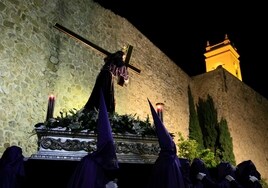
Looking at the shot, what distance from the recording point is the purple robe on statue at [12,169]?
169 inches

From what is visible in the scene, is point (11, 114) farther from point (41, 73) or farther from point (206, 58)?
point (206, 58)

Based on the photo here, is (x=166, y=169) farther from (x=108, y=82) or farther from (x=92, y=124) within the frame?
(x=108, y=82)

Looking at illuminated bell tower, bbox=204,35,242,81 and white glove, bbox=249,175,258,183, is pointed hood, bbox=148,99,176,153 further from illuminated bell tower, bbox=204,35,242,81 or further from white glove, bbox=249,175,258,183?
illuminated bell tower, bbox=204,35,242,81

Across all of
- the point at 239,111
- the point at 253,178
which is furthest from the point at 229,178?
the point at 239,111

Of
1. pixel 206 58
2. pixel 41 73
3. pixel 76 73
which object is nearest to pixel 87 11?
pixel 76 73

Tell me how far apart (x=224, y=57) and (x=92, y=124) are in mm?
19545

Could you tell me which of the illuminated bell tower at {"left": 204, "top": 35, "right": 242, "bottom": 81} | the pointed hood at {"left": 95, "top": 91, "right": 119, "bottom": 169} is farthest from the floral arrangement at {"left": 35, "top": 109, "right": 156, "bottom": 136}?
the illuminated bell tower at {"left": 204, "top": 35, "right": 242, "bottom": 81}

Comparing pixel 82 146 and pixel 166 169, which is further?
pixel 82 146

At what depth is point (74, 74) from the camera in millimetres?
8984

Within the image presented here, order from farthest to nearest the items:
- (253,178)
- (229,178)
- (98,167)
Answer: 1. (253,178)
2. (229,178)
3. (98,167)

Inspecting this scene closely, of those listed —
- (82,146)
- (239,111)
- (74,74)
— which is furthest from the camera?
(239,111)

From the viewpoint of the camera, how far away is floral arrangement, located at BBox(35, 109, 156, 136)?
196 inches

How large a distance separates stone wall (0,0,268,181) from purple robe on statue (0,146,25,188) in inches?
89.4

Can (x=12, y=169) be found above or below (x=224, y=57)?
below
